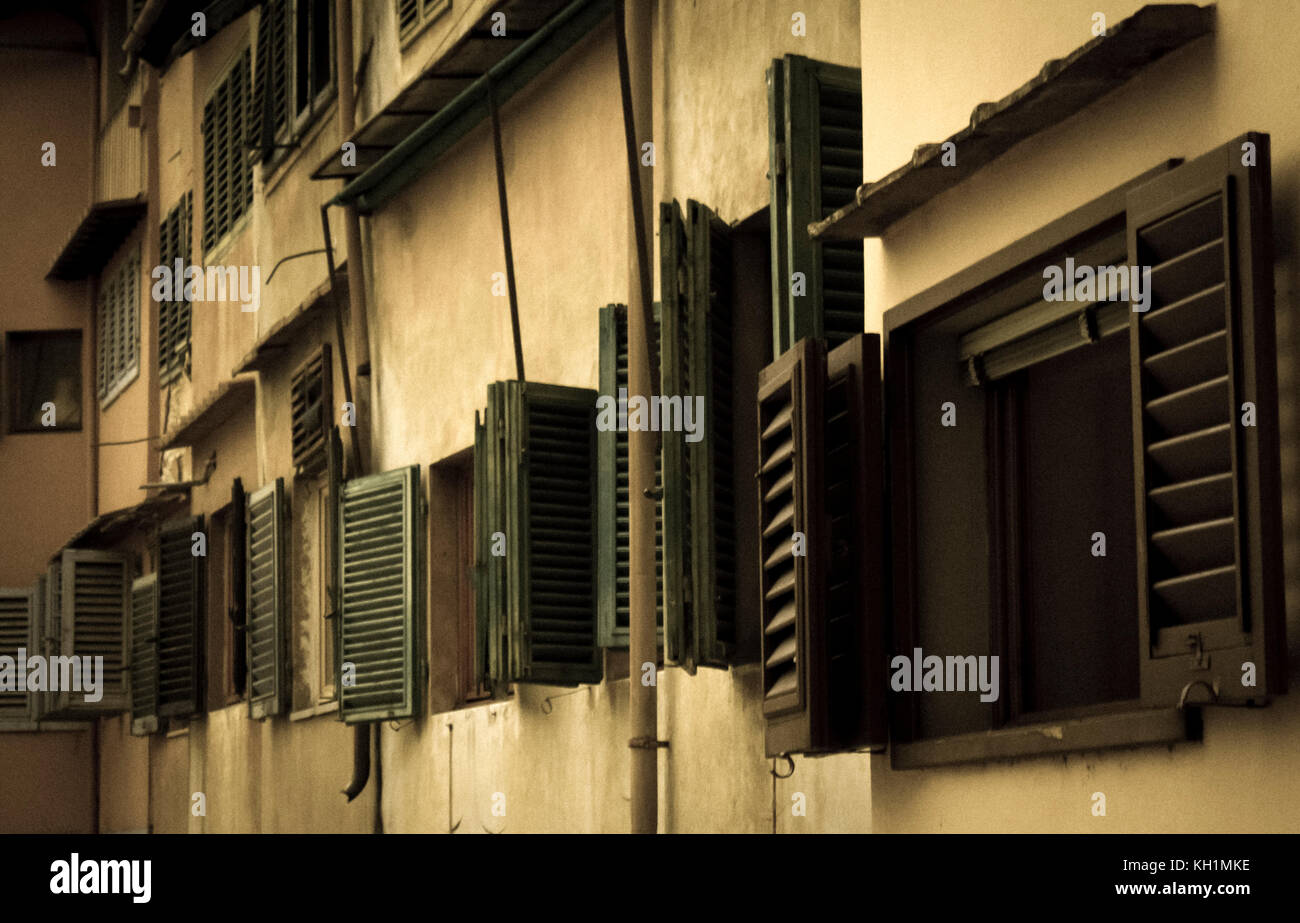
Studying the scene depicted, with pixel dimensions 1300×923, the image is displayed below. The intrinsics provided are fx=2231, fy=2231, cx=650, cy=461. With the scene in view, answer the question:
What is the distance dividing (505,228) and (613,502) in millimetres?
1759

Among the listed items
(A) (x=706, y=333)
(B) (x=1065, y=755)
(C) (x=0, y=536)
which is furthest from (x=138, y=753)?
(B) (x=1065, y=755)

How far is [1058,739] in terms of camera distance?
4.97 m

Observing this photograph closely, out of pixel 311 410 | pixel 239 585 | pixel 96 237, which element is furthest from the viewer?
pixel 96 237

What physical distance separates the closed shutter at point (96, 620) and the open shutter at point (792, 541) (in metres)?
14.6

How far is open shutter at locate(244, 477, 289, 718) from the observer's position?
13.8 meters

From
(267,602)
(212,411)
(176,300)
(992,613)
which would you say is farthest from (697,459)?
(176,300)

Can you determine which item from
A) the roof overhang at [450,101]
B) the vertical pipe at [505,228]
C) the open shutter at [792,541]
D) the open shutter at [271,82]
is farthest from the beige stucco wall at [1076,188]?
the open shutter at [271,82]

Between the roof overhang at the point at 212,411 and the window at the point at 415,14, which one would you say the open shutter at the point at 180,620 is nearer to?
the roof overhang at the point at 212,411

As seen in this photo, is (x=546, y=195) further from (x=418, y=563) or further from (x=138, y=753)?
(x=138, y=753)

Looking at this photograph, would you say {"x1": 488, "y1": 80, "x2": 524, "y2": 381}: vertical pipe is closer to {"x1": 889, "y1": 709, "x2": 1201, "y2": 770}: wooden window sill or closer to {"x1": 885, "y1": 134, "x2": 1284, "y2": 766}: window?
{"x1": 885, "y1": 134, "x2": 1284, "y2": 766}: window

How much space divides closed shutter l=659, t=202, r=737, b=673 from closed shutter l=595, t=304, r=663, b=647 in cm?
109

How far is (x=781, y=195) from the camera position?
714 cm

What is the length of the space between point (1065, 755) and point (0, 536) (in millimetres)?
18890

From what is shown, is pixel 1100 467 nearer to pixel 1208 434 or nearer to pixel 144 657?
pixel 1208 434
